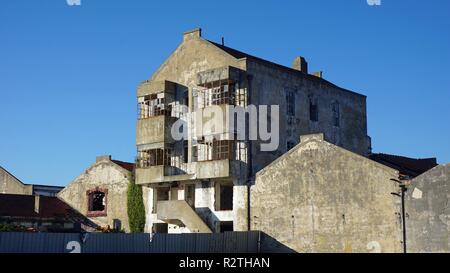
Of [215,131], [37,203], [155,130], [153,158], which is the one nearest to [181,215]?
[215,131]

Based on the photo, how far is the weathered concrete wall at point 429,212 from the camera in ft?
86.3

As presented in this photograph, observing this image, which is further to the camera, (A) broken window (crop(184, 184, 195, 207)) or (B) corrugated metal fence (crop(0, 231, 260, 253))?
(A) broken window (crop(184, 184, 195, 207))

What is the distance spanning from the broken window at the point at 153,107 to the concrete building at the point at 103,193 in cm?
474

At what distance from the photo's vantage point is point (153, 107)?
41.4 meters

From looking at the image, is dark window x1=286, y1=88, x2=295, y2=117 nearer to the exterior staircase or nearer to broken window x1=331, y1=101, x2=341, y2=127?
broken window x1=331, y1=101, x2=341, y2=127

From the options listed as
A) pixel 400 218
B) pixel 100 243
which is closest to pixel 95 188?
pixel 100 243

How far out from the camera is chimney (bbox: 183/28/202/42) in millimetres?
40125

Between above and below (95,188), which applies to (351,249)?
below

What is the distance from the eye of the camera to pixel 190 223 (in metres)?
36.2

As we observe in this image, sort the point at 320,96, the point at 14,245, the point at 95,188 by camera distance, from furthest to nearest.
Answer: the point at 95,188
the point at 320,96
the point at 14,245

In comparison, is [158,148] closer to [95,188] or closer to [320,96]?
[95,188]

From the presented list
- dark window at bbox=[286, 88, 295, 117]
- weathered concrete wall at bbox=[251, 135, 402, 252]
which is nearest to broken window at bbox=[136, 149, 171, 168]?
weathered concrete wall at bbox=[251, 135, 402, 252]

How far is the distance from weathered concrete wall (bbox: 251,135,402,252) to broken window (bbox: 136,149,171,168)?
811cm
